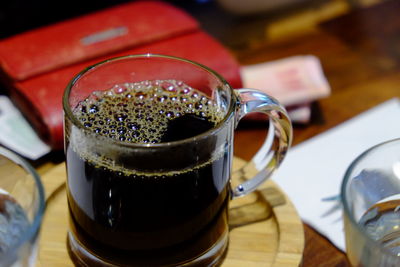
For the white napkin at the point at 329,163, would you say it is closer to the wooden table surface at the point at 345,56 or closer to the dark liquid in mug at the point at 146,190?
the wooden table surface at the point at 345,56

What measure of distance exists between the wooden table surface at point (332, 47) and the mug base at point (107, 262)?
0.18 m

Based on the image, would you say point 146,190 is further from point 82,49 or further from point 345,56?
point 345,56

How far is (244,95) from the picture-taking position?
0.62 meters

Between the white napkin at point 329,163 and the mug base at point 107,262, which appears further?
the white napkin at point 329,163

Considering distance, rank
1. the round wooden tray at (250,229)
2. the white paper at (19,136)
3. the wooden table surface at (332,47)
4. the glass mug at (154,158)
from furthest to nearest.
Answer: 1. the wooden table surface at (332,47)
2. the white paper at (19,136)
3. the round wooden tray at (250,229)
4. the glass mug at (154,158)

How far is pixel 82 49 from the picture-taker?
2.96 feet

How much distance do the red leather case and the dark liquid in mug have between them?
0.68 feet

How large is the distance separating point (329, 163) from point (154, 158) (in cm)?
35

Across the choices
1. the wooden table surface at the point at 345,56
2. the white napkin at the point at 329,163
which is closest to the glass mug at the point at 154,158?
the white napkin at the point at 329,163

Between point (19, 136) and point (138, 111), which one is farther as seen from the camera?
point (19, 136)

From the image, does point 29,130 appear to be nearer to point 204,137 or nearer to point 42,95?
point 42,95

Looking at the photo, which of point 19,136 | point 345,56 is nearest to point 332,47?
point 345,56

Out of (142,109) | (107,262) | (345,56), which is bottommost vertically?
(345,56)

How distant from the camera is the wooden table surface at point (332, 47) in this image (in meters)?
0.92
